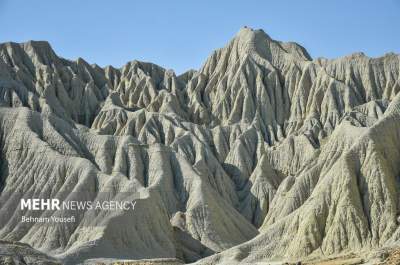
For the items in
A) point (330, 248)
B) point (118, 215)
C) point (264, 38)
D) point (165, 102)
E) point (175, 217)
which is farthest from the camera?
point (264, 38)

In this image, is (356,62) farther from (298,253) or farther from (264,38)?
(298,253)

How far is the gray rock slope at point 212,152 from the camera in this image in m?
69.8

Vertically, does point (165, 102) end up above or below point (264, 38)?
below

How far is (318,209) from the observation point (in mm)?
68188

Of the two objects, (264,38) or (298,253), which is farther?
(264,38)

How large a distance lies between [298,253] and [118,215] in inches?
797

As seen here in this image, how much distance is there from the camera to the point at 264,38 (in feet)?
461

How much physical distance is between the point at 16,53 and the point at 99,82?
1600cm

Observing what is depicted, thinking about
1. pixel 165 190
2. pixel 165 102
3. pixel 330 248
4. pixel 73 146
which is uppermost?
pixel 165 102

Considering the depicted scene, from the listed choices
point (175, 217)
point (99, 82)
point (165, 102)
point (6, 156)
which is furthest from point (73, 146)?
point (99, 82)

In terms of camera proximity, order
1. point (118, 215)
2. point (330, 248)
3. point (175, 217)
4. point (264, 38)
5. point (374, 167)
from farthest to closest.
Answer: point (264, 38), point (175, 217), point (118, 215), point (374, 167), point (330, 248)

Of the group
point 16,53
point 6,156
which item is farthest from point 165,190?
point 16,53

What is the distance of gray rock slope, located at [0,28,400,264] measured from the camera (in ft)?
229

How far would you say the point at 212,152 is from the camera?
116 m
